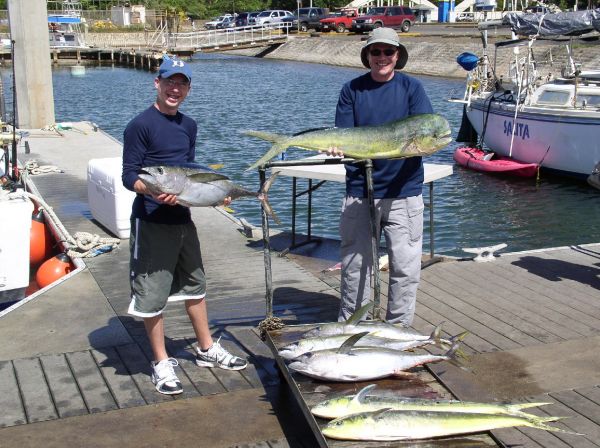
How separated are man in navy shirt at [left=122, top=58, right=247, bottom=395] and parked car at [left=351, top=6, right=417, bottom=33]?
55.9 m

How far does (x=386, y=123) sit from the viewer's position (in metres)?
5.02

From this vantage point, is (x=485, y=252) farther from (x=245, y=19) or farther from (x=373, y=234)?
(x=245, y=19)

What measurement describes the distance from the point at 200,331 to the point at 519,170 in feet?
51.8

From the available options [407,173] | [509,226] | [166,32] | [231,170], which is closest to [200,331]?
[407,173]

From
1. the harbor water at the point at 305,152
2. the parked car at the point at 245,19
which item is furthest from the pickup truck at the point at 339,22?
the harbor water at the point at 305,152

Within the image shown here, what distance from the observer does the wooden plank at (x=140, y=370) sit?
5.07 meters

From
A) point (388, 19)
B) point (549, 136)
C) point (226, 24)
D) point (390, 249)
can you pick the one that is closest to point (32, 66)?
point (549, 136)

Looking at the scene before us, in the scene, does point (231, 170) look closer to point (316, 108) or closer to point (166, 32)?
point (316, 108)

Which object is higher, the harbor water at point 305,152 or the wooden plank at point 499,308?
the wooden plank at point 499,308

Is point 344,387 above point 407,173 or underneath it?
underneath

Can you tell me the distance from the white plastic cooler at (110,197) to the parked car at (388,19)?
5156cm

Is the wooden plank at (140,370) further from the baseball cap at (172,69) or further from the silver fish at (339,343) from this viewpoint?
the baseball cap at (172,69)

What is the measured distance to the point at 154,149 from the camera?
4.93 meters

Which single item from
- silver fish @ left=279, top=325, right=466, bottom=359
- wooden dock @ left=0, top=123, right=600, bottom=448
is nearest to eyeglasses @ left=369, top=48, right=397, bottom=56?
silver fish @ left=279, top=325, right=466, bottom=359
